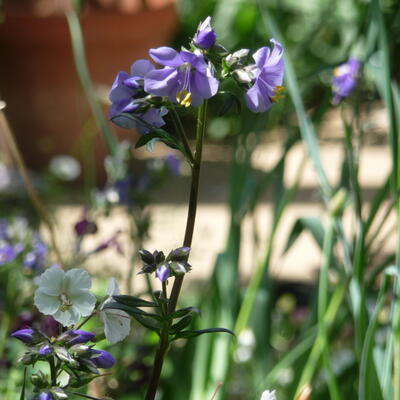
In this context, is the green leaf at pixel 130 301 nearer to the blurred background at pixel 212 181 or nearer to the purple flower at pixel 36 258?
the blurred background at pixel 212 181

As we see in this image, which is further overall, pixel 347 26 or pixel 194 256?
pixel 347 26

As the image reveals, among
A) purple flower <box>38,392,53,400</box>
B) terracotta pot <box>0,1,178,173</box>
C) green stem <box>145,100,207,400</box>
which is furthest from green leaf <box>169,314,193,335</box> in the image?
terracotta pot <box>0,1,178,173</box>

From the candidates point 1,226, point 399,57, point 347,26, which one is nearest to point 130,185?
point 1,226

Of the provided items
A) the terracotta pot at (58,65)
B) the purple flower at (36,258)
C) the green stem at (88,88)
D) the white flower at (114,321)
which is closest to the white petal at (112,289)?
the white flower at (114,321)

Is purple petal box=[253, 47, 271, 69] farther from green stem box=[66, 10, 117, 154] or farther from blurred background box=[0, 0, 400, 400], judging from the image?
green stem box=[66, 10, 117, 154]

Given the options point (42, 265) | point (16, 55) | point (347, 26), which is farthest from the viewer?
point (347, 26)

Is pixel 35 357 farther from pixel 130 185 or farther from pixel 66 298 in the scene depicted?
pixel 130 185
